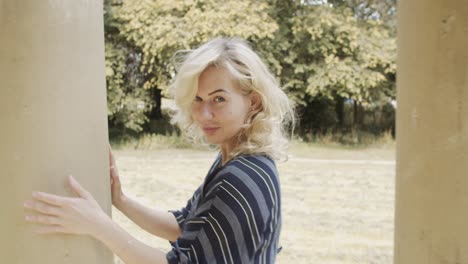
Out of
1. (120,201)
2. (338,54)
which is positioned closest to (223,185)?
(120,201)

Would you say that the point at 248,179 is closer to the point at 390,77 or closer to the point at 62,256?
the point at 62,256

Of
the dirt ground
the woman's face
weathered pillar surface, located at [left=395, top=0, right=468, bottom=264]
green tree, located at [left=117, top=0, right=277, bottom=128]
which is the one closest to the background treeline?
green tree, located at [left=117, top=0, right=277, bottom=128]

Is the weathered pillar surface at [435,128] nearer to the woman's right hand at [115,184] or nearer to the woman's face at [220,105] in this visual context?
the woman's face at [220,105]

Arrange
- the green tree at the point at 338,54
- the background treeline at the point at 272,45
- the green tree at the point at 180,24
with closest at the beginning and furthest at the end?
the green tree at the point at 180,24 → the background treeline at the point at 272,45 → the green tree at the point at 338,54

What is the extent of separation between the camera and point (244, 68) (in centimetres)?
188

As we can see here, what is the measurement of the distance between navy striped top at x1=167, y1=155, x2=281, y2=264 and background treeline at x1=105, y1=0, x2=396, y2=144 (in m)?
12.3

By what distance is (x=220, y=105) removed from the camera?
189 centimetres

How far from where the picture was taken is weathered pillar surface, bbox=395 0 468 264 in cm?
146

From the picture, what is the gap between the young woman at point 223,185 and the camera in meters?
1.58

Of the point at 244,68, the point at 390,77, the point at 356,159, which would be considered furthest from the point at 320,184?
the point at 244,68

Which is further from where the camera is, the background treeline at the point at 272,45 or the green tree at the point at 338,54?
the green tree at the point at 338,54

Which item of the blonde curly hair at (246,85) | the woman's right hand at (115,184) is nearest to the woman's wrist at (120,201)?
the woman's right hand at (115,184)

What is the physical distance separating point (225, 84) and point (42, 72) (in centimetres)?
59

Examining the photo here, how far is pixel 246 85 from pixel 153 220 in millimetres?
697
